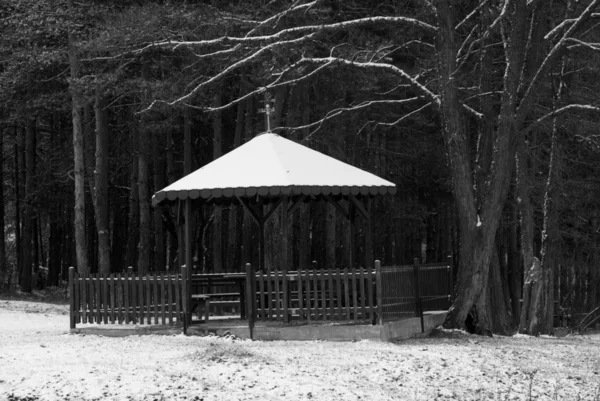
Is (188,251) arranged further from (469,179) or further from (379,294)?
(469,179)

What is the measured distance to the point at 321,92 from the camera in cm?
3170

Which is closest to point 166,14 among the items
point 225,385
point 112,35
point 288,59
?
point 112,35

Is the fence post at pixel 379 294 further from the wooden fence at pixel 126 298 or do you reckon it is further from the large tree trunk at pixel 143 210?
the large tree trunk at pixel 143 210

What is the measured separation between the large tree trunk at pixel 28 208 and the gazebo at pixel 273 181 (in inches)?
738

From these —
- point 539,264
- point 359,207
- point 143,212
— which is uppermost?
point 143,212

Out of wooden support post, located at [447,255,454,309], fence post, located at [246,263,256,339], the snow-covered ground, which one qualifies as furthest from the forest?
the snow-covered ground

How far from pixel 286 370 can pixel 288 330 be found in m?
4.36

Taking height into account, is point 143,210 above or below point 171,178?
below

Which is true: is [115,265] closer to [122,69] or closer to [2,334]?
[122,69]

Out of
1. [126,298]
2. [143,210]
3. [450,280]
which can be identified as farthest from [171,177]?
[126,298]

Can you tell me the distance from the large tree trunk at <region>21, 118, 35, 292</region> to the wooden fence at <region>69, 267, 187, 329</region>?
60.3 ft

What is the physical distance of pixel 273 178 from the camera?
1767cm

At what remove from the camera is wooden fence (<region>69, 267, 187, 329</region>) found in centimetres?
1788

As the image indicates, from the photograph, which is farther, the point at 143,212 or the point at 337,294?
the point at 143,212
